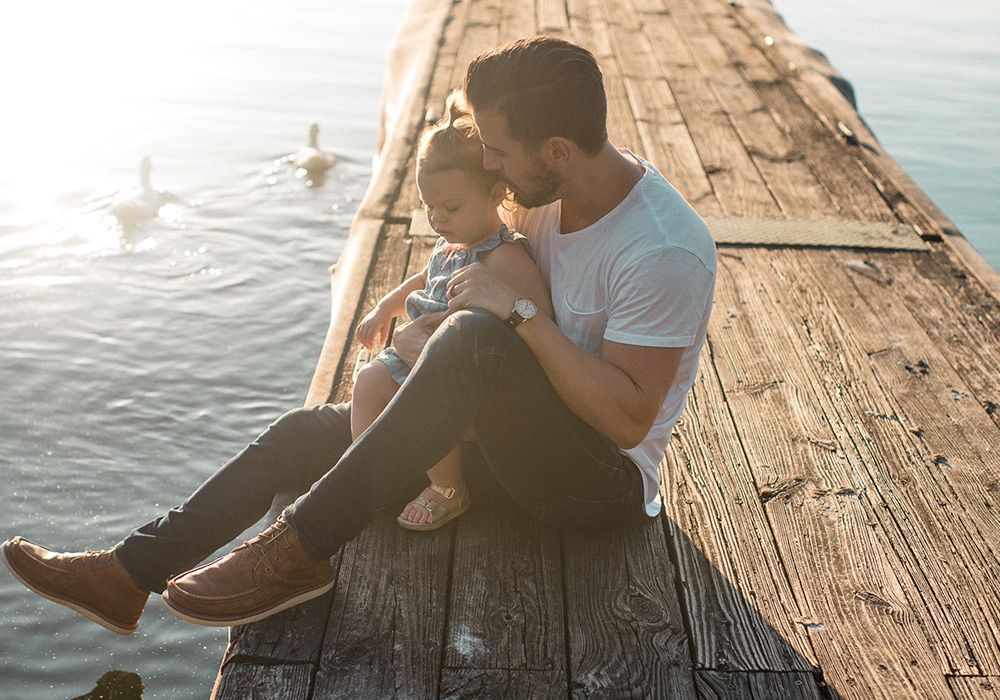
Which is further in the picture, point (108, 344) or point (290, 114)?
point (290, 114)

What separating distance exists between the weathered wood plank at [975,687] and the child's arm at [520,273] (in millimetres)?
1183

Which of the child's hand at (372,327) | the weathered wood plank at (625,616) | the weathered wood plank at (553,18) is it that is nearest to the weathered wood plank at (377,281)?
the child's hand at (372,327)

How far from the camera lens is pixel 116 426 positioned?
490 centimetres

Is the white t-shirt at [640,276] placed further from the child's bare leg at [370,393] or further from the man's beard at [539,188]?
the child's bare leg at [370,393]

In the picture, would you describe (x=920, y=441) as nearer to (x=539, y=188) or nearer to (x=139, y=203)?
(x=539, y=188)

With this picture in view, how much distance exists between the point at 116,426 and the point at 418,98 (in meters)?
2.43

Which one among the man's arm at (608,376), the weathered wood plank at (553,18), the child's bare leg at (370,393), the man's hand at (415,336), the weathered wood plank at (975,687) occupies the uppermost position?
the man's arm at (608,376)

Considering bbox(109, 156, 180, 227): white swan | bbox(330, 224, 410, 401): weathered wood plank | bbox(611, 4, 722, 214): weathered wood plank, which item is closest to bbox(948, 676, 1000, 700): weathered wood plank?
bbox(330, 224, 410, 401): weathered wood plank

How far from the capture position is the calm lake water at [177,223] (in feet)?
14.1

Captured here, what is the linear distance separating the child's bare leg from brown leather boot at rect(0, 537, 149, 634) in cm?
63

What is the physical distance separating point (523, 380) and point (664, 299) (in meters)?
0.35

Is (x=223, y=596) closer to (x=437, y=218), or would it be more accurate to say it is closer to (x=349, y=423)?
(x=349, y=423)

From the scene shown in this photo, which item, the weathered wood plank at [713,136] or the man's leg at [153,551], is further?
the weathered wood plank at [713,136]

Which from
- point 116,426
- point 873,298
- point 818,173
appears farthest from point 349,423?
point 818,173
